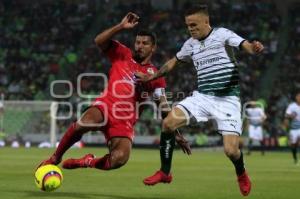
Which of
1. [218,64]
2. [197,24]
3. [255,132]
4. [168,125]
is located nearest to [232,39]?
[218,64]

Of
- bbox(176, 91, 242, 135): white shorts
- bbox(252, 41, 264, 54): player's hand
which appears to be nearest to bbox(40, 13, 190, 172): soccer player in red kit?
bbox(176, 91, 242, 135): white shorts

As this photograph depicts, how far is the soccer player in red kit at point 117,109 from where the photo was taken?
30.7 feet

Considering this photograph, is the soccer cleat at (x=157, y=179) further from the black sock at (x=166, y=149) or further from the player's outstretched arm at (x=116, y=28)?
the player's outstretched arm at (x=116, y=28)

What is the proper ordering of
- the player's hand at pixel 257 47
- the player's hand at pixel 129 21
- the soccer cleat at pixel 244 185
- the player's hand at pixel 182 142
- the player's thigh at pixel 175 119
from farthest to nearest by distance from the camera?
the player's hand at pixel 182 142, the player's thigh at pixel 175 119, the soccer cleat at pixel 244 185, the player's hand at pixel 129 21, the player's hand at pixel 257 47

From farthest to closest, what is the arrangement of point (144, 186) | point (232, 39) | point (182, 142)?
point (144, 186) < point (182, 142) < point (232, 39)

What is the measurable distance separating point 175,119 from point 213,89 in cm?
64

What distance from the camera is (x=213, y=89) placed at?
30.4 feet

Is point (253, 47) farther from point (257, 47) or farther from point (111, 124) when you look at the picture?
point (111, 124)

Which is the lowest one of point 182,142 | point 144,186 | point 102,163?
point 144,186

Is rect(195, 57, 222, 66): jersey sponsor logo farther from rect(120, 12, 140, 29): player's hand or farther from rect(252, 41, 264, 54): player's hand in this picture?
rect(120, 12, 140, 29): player's hand

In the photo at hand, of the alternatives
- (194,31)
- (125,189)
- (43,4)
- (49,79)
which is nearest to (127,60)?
(194,31)

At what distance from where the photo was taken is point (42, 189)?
29.3 feet

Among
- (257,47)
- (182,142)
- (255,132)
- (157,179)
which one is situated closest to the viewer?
(257,47)

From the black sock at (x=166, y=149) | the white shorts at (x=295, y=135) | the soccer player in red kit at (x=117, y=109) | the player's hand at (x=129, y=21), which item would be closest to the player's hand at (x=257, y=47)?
the player's hand at (x=129, y=21)
